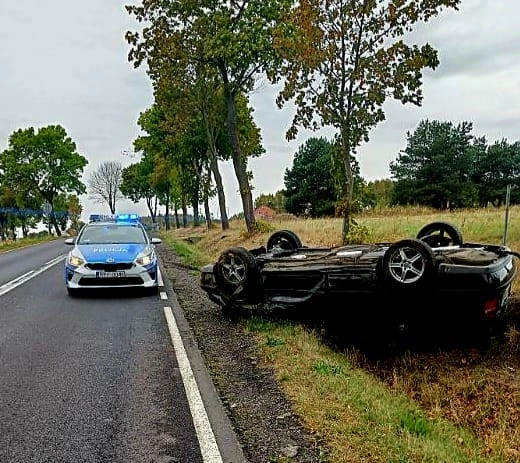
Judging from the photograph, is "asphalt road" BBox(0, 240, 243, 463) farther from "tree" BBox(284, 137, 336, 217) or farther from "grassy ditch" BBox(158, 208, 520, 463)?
"tree" BBox(284, 137, 336, 217)

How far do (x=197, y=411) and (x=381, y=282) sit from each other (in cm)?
307

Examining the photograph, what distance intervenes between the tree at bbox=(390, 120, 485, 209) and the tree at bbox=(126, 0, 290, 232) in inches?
1443

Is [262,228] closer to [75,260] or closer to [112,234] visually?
[112,234]

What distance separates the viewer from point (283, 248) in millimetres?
11195

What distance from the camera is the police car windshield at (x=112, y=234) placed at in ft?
43.2

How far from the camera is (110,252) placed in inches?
484

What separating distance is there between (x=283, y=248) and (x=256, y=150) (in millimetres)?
30954

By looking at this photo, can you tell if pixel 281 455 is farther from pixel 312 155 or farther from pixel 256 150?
pixel 312 155

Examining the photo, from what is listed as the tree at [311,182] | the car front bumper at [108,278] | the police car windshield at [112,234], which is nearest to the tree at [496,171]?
the tree at [311,182]

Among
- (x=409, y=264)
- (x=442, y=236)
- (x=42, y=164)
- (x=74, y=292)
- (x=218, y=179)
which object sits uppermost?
(x=42, y=164)

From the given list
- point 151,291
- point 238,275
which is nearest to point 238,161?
point 151,291

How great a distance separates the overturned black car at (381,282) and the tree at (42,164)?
62.4 m

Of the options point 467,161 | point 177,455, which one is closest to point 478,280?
point 177,455

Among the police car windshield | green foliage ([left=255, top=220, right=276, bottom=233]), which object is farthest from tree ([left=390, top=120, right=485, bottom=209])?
the police car windshield
